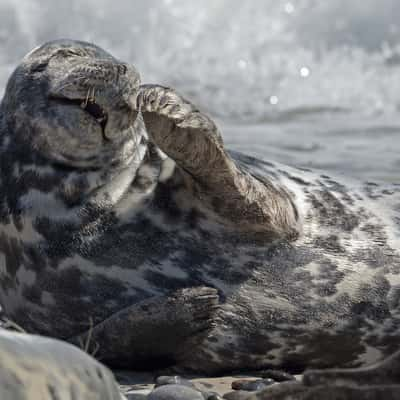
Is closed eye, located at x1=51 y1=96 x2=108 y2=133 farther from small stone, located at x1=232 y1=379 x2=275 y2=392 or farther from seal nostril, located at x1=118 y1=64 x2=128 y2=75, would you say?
small stone, located at x1=232 y1=379 x2=275 y2=392

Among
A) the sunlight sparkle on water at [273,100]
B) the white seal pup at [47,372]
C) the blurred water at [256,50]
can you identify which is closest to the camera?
the white seal pup at [47,372]

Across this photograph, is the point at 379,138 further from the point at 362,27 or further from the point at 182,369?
the point at 362,27

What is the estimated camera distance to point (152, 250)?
13.0 feet

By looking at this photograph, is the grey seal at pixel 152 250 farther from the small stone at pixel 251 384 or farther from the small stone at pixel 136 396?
the small stone at pixel 136 396

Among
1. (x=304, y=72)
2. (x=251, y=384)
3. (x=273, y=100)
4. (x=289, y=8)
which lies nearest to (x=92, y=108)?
(x=251, y=384)

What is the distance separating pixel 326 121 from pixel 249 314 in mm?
8370

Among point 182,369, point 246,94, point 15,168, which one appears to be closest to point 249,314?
point 182,369

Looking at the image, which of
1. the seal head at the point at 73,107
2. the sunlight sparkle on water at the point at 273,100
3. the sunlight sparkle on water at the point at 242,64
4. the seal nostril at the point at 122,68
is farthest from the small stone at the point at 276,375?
the sunlight sparkle on water at the point at 242,64

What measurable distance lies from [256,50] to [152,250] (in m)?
13.5

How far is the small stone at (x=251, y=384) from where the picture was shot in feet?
12.6

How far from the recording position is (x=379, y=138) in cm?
1048

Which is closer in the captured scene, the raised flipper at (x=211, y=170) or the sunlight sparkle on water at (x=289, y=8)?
the raised flipper at (x=211, y=170)

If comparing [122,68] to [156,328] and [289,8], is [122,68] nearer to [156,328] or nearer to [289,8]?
[156,328]

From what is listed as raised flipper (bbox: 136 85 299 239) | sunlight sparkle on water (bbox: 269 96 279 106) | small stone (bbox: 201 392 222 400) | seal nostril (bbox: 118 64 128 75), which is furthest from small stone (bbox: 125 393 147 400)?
sunlight sparkle on water (bbox: 269 96 279 106)
